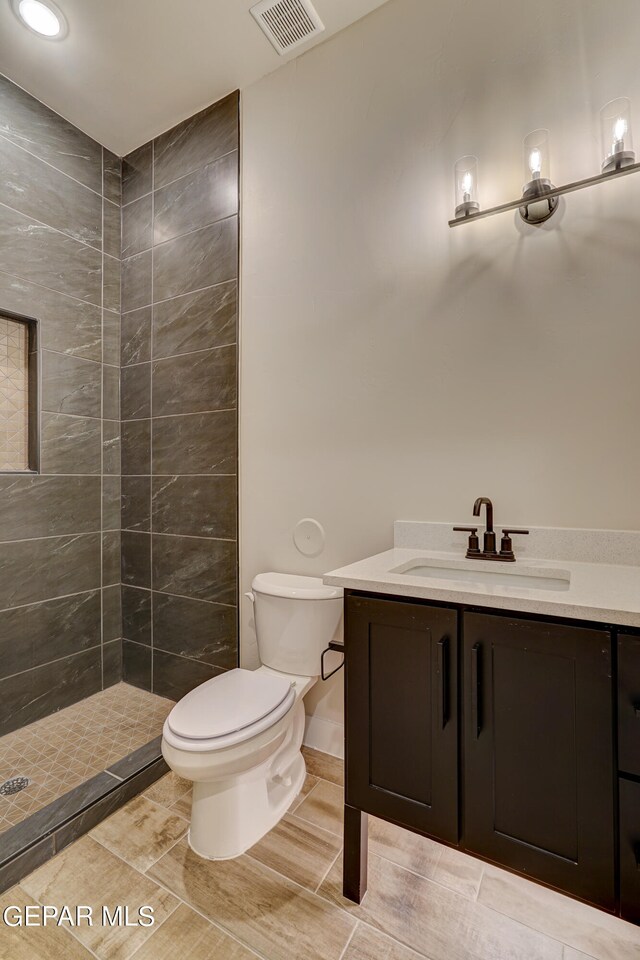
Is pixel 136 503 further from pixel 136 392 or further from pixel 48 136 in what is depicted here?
pixel 48 136

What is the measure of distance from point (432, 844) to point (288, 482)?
1361 mm

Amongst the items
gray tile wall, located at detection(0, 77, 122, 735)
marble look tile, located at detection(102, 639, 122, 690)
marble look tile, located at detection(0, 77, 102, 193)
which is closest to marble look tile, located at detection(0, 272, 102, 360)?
gray tile wall, located at detection(0, 77, 122, 735)

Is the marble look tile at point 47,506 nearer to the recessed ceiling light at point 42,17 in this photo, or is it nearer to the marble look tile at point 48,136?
the marble look tile at point 48,136

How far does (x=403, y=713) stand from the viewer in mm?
1120

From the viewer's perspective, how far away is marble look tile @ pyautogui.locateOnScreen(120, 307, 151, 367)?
238cm

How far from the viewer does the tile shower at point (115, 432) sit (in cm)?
204

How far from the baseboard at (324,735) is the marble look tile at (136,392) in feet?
5.68

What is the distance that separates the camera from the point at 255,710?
136cm

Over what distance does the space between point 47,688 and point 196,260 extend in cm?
222

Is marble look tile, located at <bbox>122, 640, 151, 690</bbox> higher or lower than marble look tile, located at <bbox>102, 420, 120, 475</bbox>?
lower

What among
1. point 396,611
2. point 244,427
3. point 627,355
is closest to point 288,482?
point 244,427

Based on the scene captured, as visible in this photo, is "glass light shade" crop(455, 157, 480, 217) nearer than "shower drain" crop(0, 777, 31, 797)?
Yes

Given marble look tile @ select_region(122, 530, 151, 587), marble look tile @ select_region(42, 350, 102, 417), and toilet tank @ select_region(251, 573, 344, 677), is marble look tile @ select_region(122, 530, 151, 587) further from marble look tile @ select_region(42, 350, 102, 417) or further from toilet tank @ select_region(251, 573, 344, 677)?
toilet tank @ select_region(251, 573, 344, 677)

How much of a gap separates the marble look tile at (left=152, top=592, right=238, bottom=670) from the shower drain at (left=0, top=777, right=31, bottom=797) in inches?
29.5
